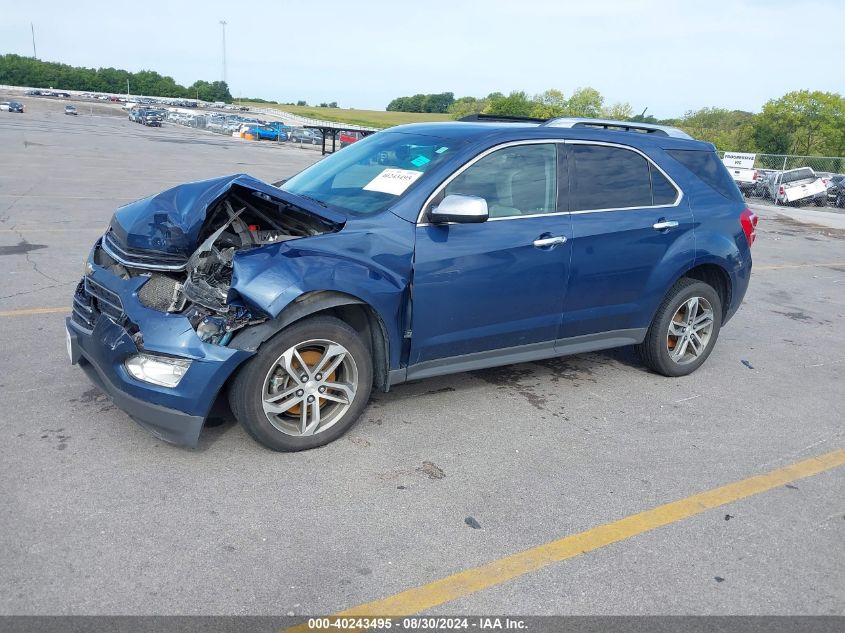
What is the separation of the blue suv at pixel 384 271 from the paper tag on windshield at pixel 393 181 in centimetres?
1

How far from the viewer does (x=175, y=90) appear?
15625 cm

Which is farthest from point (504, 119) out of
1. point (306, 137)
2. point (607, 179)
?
point (306, 137)

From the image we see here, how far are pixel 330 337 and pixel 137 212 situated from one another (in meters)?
1.37

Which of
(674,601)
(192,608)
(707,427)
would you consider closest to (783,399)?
(707,427)

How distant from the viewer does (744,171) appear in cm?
2872

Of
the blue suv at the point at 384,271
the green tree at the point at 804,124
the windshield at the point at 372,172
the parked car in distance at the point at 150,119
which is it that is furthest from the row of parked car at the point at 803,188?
the parked car in distance at the point at 150,119

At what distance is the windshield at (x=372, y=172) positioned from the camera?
423 cm

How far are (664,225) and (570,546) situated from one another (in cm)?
271

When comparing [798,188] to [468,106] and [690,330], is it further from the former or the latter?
[468,106]

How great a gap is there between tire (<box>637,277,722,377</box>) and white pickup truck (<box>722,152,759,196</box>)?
24343mm

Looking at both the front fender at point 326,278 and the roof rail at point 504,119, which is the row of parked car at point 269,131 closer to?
the roof rail at point 504,119

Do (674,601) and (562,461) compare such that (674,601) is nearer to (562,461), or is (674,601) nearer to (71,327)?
(562,461)

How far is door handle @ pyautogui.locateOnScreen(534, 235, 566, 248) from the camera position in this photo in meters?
4.38

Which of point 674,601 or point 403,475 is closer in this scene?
point 674,601
